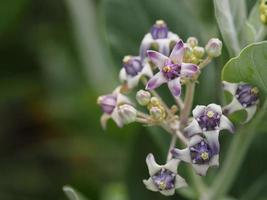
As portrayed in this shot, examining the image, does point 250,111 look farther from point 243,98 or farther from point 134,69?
point 134,69

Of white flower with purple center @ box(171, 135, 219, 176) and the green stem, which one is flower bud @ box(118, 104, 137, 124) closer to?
white flower with purple center @ box(171, 135, 219, 176)

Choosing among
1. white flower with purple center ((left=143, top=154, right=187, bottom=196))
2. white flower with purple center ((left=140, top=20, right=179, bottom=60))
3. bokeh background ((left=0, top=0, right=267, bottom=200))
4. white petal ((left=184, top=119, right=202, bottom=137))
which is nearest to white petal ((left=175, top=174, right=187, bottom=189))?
white flower with purple center ((left=143, top=154, right=187, bottom=196))

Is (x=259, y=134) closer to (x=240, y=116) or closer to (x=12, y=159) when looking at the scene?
(x=240, y=116)

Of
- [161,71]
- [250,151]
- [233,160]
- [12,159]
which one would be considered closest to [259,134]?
[250,151]

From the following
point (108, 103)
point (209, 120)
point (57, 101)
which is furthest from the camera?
point (57, 101)

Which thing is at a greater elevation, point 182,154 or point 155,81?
point 155,81

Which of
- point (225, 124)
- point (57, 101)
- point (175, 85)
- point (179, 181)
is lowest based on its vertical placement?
point (57, 101)

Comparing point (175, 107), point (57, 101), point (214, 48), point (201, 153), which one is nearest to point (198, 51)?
point (214, 48)
